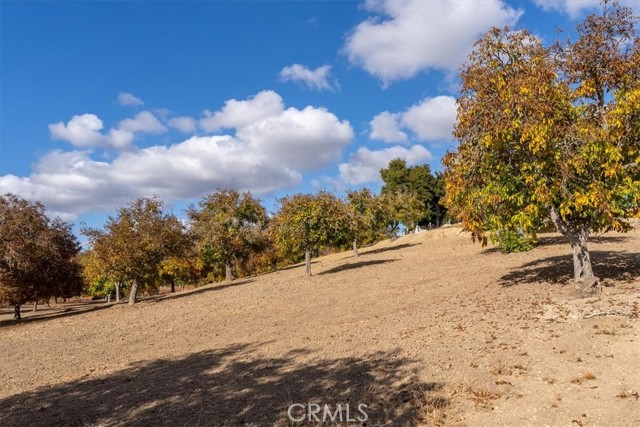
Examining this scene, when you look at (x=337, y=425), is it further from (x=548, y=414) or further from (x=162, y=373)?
(x=162, y=373)

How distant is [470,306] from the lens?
53.5ft

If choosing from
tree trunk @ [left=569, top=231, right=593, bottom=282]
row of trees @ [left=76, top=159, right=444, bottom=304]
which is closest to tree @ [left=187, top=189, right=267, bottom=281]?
row of trees @ [left=76, top=159, right=444, bottom=304]

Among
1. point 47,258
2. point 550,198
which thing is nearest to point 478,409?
point 550,198

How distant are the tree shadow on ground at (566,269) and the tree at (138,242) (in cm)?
2318

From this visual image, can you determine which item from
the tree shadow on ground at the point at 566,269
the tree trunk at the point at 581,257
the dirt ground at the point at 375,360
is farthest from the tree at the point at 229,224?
the tree trunk at the point at 581,257

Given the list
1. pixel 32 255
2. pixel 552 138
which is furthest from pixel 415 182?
pixel 552 138

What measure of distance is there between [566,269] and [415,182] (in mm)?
68522

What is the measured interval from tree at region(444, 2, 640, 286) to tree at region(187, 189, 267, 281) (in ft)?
120

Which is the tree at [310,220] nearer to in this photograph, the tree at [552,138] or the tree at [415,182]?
the tree at [552,138]

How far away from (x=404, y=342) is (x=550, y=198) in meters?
6.54

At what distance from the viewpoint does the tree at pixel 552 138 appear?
13242mm

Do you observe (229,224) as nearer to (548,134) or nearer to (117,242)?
(117,242)

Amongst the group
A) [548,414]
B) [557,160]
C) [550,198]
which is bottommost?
[548,414]

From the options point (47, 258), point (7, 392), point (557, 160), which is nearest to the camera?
point (7, 392)
